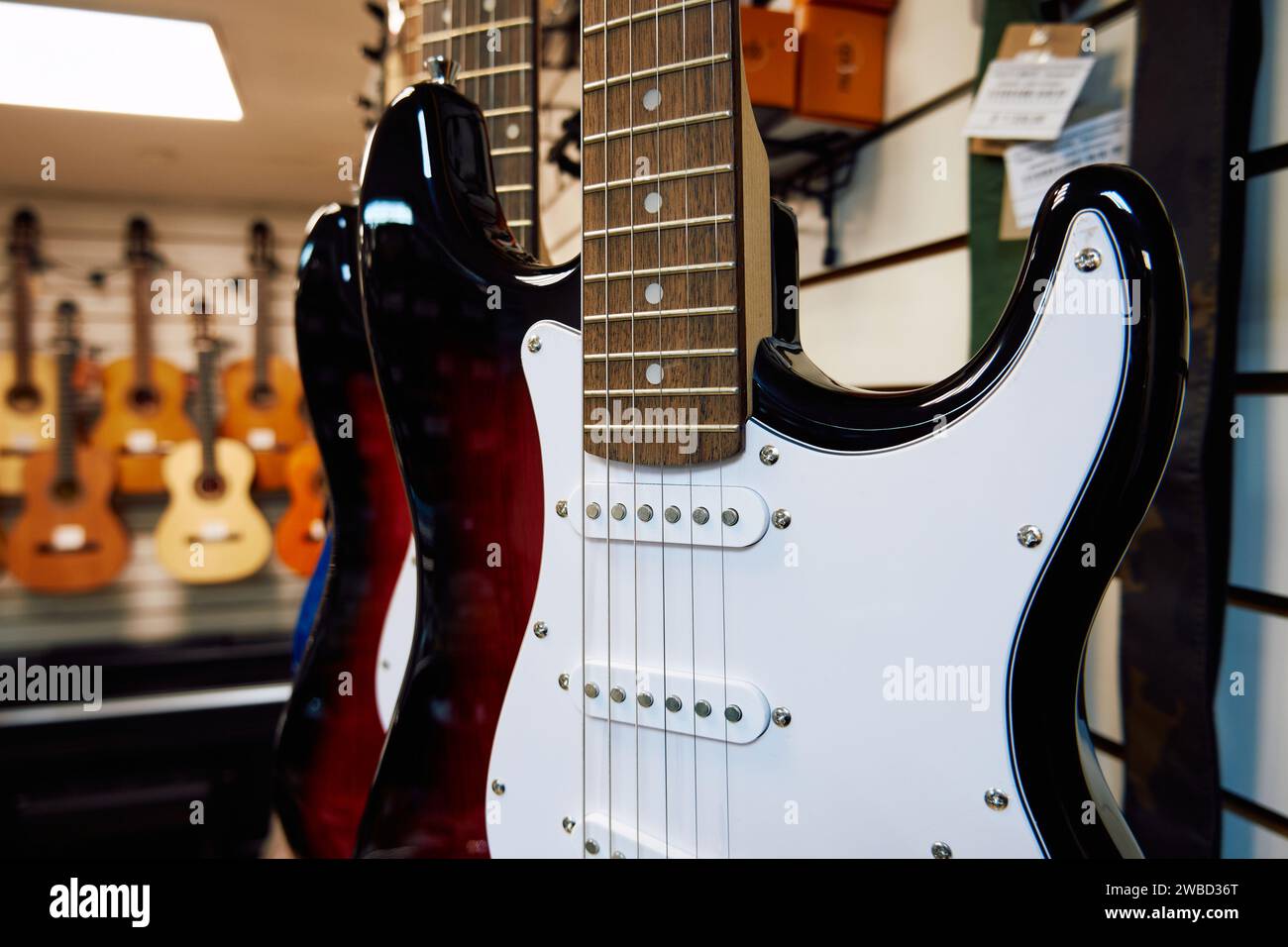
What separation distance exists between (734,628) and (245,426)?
3.11 metres

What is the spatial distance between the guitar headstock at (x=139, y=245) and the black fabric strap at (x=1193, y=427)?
3.35m

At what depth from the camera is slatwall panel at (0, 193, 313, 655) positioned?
2.81 metres

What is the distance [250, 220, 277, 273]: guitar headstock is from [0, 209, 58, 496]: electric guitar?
753 millimetres

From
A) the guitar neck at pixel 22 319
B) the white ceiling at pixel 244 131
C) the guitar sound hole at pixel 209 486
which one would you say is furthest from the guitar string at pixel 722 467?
the guitar neck at pixel 22 319

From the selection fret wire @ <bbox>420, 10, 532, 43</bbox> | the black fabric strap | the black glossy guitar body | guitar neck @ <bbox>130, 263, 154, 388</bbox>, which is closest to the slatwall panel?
guitar neck @ <bbox>130, 263, 154, 388</bbox>

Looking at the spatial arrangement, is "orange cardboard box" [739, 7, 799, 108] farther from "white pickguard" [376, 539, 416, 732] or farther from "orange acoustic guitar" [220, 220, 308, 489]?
"orange acoustic guitar" [220, 220, 308, 489]

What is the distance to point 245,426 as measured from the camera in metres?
Result: 2.98

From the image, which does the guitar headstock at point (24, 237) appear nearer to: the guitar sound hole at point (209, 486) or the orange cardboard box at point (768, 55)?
the guitar sound hole at point (209, 486)

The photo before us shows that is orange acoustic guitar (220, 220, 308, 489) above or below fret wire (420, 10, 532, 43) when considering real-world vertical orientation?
below

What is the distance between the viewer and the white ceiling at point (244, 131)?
5.74ft
